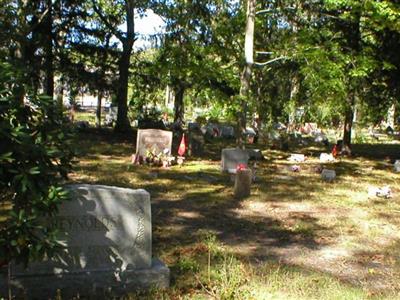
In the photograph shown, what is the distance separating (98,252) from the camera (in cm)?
592

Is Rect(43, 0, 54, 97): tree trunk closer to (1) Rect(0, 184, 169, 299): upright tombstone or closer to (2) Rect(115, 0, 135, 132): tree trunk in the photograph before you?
(2) Rect(115, 0, 135, 132): tree trunk

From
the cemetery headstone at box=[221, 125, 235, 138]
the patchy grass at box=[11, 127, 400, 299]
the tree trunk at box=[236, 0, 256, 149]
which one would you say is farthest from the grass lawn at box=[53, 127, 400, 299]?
the cemetery headstone at box=[221, 125, 235, 138]

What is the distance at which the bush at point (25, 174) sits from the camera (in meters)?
4.38

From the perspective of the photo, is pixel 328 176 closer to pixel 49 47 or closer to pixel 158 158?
pixel 158 158

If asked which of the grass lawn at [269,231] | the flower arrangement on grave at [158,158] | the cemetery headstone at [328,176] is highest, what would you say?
the flower arrangement on grave at [158,158]

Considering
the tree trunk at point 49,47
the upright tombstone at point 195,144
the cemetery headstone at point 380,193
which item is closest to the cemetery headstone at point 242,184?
the cemetery headstone at point 380,193

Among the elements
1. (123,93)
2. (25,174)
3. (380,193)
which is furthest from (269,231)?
(123,93)

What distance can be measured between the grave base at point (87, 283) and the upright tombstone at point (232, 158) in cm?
968

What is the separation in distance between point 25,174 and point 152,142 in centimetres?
1232

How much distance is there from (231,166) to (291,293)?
9.96 m

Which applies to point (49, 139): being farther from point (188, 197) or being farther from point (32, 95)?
point (188, 197)

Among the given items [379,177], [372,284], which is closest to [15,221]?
[372,284]

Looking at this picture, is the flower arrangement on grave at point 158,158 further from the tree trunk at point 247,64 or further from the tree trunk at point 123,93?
the tree trunk at point 123,93

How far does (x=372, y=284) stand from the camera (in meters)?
6.74
